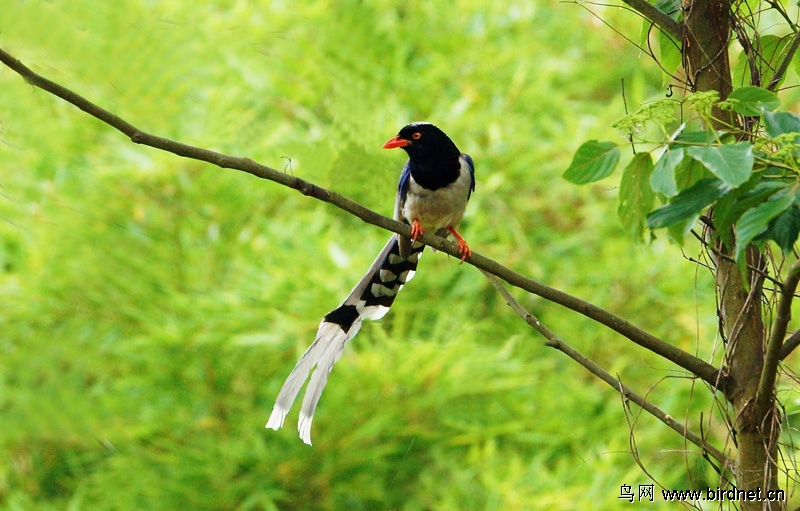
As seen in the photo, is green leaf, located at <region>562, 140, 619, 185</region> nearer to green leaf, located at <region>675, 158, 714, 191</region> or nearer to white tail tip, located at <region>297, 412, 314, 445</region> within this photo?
green leaf, located at <region>675, 158, 714, 191</region>

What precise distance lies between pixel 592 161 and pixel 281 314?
9.72ft

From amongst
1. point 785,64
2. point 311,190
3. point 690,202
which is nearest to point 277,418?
point 311,190

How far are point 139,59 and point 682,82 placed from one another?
1.64 meters

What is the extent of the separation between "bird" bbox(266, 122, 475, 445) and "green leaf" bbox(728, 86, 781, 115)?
0.86 meters

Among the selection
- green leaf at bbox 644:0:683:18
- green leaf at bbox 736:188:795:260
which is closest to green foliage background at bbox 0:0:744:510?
green leaf at bbox 644:0:683:18

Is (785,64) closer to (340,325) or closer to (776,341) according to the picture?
(776,341)

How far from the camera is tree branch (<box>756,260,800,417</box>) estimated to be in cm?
98

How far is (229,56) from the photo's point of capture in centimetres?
458

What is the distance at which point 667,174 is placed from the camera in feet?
3.07

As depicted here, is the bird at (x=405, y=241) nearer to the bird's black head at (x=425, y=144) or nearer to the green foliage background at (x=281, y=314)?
the bird's black head at (x=425, y=144)

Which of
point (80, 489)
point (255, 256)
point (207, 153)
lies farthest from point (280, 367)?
point (207, 153)

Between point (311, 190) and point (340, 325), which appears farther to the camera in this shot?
point (340, 325)

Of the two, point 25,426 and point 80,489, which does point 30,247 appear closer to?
point 80,489

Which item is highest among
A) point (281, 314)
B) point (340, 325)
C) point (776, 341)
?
point (281, 314)
